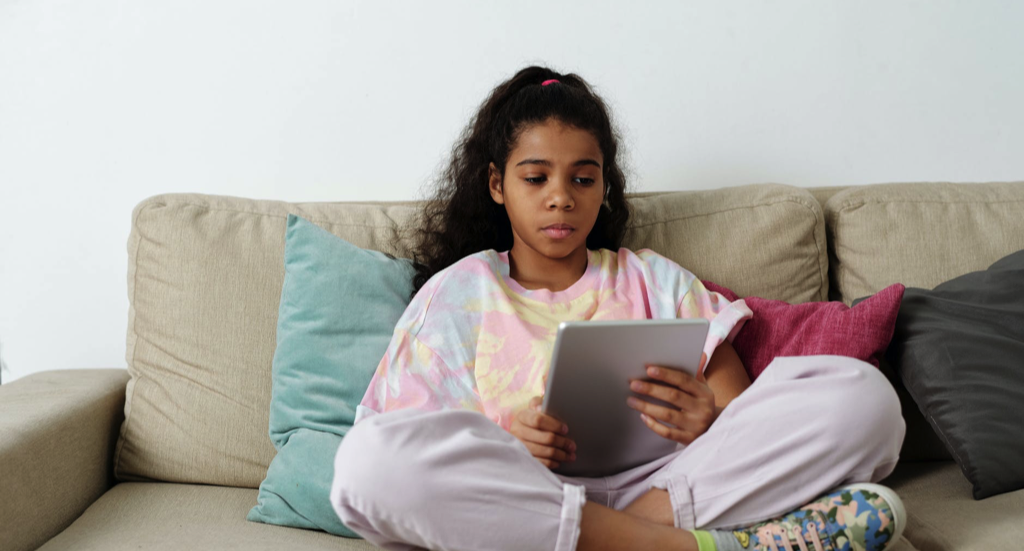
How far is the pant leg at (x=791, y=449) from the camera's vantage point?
1.07 m

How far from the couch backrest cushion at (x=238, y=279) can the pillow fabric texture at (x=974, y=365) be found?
23 centimetres

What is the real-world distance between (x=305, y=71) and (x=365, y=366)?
766 millimetres

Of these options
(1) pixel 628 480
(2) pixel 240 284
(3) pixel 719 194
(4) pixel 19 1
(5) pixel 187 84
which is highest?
(4) pixel 19 1

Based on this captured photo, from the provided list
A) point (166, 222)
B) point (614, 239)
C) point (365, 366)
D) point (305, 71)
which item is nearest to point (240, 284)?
point (166, 222)

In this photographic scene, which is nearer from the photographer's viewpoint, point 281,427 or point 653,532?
point 653,532

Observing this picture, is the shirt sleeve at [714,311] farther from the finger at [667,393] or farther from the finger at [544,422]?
the finger at [544,422]

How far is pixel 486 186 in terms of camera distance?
1.59 m

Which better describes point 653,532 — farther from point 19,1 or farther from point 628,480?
point 19,1

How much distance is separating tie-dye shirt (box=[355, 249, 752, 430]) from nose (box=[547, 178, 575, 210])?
0.51 feet

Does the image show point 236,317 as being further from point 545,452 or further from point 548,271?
point 545,452

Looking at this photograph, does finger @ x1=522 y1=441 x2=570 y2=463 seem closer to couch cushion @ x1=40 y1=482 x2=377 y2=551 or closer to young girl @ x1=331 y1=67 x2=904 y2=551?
young girl @ x1=331 y1=67 x2=904 y2=551

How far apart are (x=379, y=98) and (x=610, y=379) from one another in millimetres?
998

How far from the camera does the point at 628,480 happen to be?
1.22 m

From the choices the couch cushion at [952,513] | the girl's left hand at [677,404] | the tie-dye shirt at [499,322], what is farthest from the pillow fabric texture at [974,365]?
the girl's left hand at [677,404]
